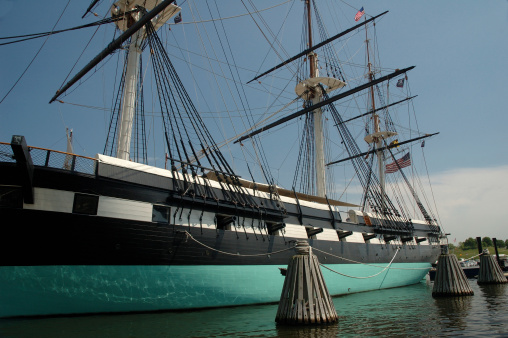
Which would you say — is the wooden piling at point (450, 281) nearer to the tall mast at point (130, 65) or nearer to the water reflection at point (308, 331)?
the water reflection at point (308, 331)

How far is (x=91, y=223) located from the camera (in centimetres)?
1067

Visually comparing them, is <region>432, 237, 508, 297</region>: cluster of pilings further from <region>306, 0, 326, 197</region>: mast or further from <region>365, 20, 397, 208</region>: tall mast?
<region>365, 20, 397, 208</region>: tall mast

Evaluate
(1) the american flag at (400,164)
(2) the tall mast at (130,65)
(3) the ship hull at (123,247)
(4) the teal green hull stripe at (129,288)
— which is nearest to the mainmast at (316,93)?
(1) the american flag at (400,164)

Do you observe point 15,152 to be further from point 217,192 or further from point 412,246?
point 412,246

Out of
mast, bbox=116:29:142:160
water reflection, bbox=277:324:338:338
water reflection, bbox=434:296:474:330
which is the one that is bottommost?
water reflection, bbox=434:296:474:330

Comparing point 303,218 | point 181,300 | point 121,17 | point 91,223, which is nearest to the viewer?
point 91,223

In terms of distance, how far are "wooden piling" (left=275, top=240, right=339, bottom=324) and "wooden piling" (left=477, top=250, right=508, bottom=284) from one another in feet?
66.5

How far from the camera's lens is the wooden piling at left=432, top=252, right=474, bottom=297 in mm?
15875

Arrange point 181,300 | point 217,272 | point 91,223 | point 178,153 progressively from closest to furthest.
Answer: point 91,223
point 181,300
point 217,272
point 178,153

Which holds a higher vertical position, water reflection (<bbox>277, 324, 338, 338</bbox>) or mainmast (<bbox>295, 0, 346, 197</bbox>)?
mainmast (<bbox>295, 0, 346, 197</bbox>)

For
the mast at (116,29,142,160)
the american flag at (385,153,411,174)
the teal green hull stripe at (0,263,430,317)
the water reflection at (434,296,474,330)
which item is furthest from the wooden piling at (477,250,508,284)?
the mast at (116,29,142,160)

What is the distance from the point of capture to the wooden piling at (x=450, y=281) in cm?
1588

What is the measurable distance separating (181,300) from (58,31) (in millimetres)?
11568

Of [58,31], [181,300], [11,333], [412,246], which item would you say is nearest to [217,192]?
[181,300]
